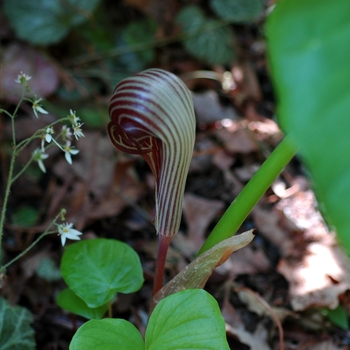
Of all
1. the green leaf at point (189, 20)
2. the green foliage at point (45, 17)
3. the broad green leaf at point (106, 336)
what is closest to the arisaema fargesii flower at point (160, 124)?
the broad green leaf at point (106, 336)

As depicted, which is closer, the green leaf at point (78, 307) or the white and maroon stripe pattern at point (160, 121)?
the white and maroon stripe pattern at point (160, 121)

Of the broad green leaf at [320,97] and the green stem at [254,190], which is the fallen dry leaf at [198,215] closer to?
the green stem at [254,190]

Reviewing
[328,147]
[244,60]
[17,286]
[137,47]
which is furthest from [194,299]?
[244,60]

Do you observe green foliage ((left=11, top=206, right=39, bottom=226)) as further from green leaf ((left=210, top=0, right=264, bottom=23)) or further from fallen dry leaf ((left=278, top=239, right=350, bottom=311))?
green leaf ((left=210, top=0, right=264, bottom=23))

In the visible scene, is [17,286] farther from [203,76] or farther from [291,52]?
[203,76]

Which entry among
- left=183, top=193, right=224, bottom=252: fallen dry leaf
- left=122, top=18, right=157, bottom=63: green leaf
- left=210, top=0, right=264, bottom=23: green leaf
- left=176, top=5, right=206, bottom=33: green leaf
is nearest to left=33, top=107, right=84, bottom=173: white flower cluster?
left=183, top=193, right=224, bottom=252: fallen dry leaf

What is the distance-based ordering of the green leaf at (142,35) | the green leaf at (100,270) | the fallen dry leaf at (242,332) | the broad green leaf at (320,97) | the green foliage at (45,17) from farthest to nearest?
the green leaf at (142,35)
the green foliage at (45,17)
the fallen dry leaf at (242,332)
the green leaf at (100,270)
the broad green leaf at (320,97)
